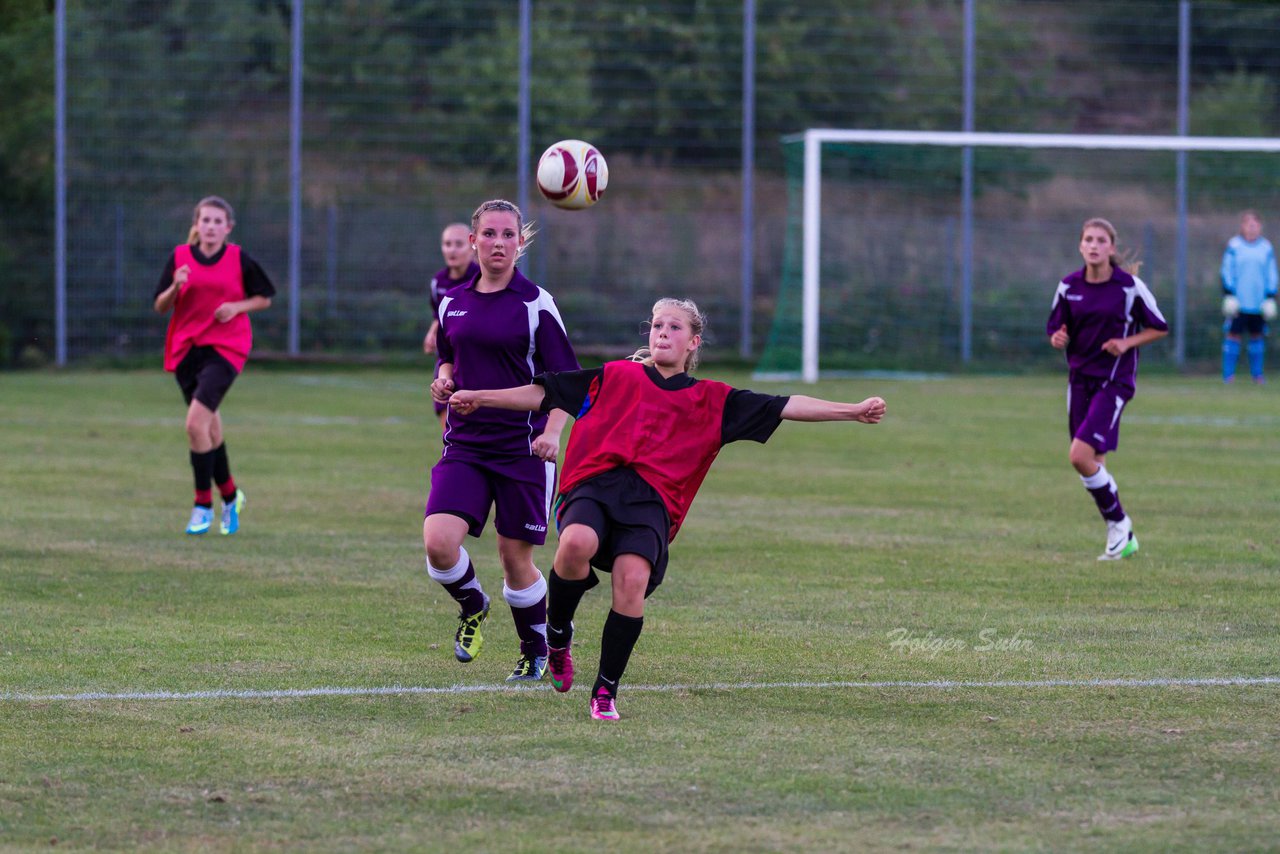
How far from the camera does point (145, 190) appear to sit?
2838 cm

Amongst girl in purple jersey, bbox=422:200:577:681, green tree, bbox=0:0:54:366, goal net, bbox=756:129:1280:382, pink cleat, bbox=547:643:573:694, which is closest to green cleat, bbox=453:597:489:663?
girl in purple jersey, bbox=422:200:577:681

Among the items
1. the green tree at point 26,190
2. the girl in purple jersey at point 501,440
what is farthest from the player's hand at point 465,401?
A: the green tree at point 26,190

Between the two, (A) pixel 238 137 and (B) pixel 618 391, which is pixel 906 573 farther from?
(A) pixel 238 137

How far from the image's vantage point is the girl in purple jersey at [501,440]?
7211 millimetres

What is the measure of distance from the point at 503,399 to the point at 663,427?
65 centimetres

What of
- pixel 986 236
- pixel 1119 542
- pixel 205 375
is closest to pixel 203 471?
pixel 205 375

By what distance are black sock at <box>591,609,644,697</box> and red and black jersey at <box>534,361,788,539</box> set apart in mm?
465

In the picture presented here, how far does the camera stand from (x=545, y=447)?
702 centimetres

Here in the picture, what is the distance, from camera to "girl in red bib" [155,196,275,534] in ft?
38.7

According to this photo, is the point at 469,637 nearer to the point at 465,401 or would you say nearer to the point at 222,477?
the point at 465,401

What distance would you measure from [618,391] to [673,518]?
0.52 m

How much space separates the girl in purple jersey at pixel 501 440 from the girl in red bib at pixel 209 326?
15.6 feet

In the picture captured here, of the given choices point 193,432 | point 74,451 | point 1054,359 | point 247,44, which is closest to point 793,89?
point 1054,359

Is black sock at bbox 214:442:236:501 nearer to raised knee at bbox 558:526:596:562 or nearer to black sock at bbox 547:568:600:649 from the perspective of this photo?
black sock at bbox 547:568:600:649
